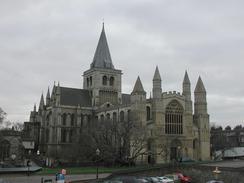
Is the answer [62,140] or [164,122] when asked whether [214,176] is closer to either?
[164,122]

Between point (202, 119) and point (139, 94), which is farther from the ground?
point (139, 94)

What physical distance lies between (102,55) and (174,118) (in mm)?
33250

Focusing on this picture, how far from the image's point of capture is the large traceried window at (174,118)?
94125 millimetres

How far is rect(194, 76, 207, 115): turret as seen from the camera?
10188cm

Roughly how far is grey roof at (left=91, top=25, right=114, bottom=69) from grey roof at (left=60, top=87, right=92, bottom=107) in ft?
28.7

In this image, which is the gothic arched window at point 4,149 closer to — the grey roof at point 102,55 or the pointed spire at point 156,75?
the pointed spire at point 156,75

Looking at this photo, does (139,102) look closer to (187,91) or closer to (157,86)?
(157,86)

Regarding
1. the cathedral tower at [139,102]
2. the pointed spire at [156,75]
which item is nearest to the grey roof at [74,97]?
the cathedral tower at [139,102]

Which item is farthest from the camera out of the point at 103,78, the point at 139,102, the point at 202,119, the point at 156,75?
the point at 103,78

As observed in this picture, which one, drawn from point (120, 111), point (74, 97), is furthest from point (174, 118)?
point (74, 97)

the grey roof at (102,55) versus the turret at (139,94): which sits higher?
the grey roof at (102,55)

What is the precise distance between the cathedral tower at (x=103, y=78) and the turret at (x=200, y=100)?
22.6 meters

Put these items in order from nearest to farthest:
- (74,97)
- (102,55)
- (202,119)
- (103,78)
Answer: (202,119), (74,97), (103,78), (102,55)

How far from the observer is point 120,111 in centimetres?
9825
